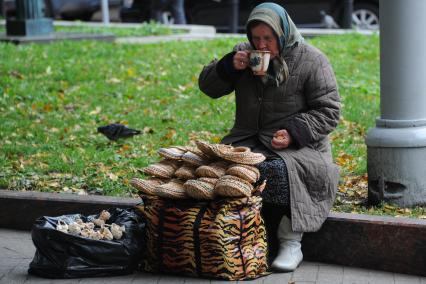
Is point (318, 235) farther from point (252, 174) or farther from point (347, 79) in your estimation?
point (347, 79)

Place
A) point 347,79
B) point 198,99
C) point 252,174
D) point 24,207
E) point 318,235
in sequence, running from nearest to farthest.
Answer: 1. point 252,174
2. point 318,235
3. point 24,207
4. point 198,99
5. point 347,79

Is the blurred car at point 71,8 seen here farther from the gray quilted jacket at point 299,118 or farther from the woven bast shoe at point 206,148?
the woven bast shoe at point 206,148

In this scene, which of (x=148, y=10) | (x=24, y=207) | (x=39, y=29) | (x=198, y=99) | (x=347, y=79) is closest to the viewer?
(x=24, y=207)

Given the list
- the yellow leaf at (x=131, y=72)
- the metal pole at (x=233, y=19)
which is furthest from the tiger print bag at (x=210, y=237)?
the metal pole at (x=233, y=19)

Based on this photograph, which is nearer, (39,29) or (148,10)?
(39,29)

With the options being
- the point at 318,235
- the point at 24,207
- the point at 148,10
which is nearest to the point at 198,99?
the point at 24,207

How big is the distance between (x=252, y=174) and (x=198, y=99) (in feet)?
14.4

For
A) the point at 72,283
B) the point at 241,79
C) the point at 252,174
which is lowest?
the point at 72,283

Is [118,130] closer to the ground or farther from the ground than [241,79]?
closer to the ground

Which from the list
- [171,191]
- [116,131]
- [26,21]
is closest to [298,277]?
[171,191]

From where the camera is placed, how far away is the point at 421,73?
5766 mm

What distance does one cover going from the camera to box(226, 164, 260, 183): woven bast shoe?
515cm

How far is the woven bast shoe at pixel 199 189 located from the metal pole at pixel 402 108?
1.19m

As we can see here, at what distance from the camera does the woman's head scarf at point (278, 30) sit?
17.7 feet
